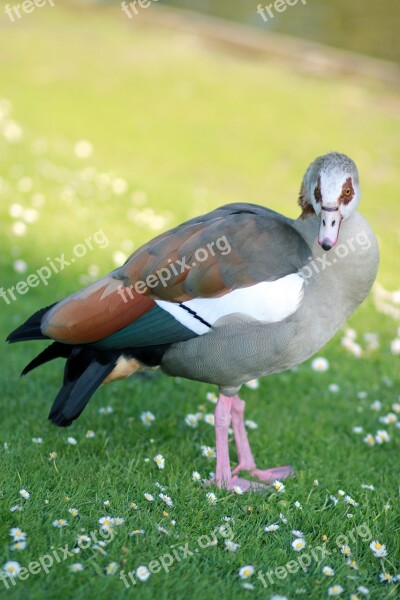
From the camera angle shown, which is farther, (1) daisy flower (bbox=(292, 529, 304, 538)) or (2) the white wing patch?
(2) the white wing patch

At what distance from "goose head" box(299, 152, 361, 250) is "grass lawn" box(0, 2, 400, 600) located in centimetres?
124

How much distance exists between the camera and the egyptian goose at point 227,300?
3.55m

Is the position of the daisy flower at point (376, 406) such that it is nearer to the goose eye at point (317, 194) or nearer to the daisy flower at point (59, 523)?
the goose eye at point (317, 194)

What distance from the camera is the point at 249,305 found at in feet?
11.6

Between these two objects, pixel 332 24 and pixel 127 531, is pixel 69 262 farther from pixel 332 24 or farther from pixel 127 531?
pixel 332 24

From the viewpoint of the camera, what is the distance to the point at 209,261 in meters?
3.60

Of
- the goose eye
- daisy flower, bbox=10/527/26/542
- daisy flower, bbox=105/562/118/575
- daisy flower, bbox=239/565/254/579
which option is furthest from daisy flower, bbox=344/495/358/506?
daisy flower, bbox=10/527/26/542

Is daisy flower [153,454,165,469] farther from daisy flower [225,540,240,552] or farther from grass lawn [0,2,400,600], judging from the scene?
daisy flower [225,540,240,552]

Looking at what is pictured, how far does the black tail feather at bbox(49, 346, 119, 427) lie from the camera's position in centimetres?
356

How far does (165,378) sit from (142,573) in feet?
7.12

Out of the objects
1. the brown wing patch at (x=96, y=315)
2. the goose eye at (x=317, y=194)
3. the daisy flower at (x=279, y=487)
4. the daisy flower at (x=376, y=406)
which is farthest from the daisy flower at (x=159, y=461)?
the daisy flower at (x=376, y=406)

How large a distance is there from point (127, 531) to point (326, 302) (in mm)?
1350

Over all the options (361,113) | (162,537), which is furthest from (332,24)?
(162,537)

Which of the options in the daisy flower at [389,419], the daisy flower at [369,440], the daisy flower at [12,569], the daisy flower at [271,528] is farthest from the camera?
the daisy flower at [389,419]
